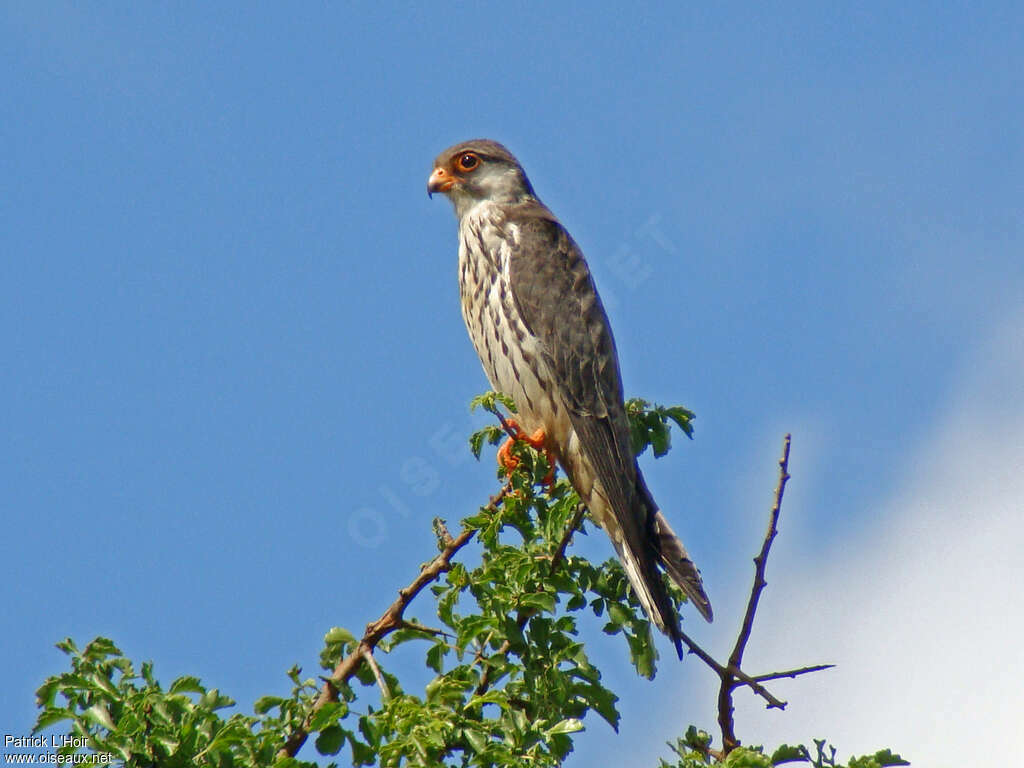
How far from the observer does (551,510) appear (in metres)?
3.40

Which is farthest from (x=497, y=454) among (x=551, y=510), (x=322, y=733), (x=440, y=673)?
(x=322, y=733)

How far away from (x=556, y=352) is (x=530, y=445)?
725 millimetres

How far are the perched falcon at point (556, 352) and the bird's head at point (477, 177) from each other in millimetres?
96

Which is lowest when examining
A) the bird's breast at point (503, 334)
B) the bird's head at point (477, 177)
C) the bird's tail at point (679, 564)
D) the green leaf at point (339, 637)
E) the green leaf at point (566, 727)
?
the green leaf at point (566, 727)

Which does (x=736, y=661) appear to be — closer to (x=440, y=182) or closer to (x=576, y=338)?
(x=576, y=338)

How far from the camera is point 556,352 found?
531 cm

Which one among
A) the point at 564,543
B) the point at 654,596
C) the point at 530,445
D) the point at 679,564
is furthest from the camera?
the point at 530,445

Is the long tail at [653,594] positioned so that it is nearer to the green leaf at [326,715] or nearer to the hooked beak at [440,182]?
the green leaf at [326,715]

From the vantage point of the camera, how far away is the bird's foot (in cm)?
449

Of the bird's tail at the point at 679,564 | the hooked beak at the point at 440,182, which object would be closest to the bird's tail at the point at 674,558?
the bird's tail at the point at 679,564

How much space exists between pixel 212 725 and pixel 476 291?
3157 mm

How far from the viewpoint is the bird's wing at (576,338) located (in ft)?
16.3

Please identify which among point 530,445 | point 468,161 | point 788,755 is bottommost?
point 788,755

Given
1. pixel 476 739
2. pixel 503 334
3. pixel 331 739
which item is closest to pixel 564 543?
pixel 476 739
